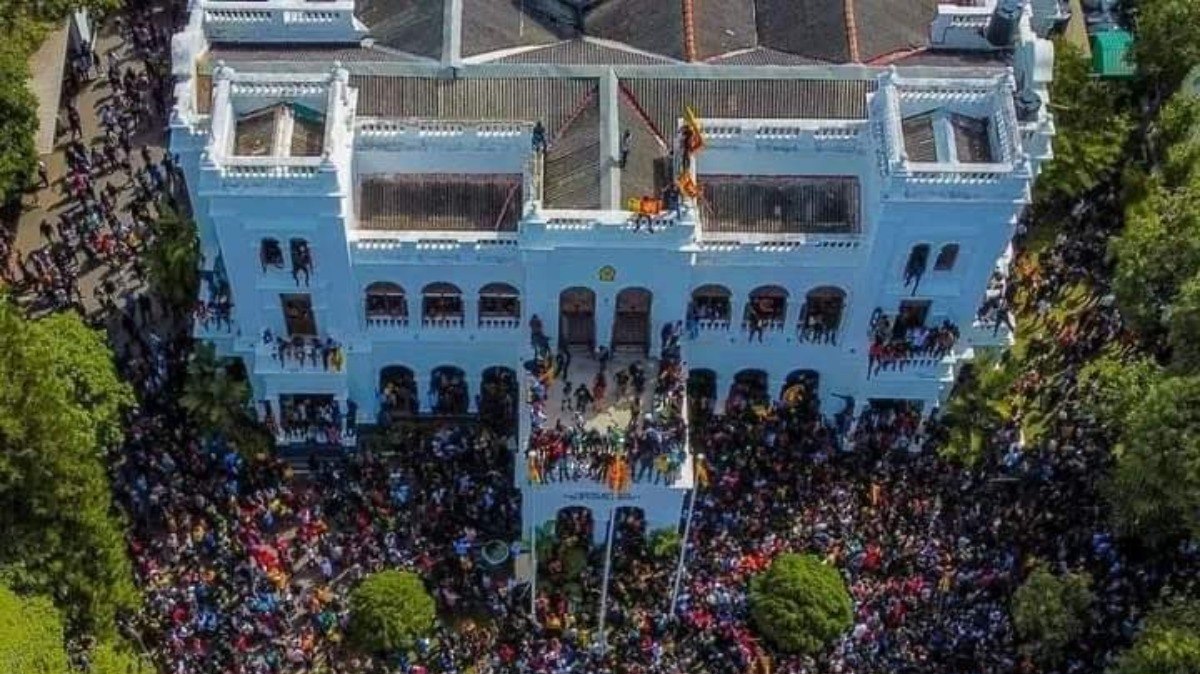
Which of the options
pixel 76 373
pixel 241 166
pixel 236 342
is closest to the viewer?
pixel 241 166

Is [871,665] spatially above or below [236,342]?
below

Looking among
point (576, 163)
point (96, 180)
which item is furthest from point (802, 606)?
point (96, 180)

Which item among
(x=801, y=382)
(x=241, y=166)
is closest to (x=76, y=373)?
(x=241, y=166)

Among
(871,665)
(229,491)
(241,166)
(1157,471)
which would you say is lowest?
(871,665)

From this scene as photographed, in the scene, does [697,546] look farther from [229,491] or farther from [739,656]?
[229,491]

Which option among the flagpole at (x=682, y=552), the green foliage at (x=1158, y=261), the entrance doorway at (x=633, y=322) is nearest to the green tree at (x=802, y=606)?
the flagpole at (x=682, y=552)

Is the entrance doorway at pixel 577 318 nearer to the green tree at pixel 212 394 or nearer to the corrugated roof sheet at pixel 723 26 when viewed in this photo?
the corrugated roof sheet at pixel 723 26

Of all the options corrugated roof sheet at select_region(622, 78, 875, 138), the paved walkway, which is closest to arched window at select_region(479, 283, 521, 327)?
corrugated roof sheet at select_region(622, 78, 875, 138)
